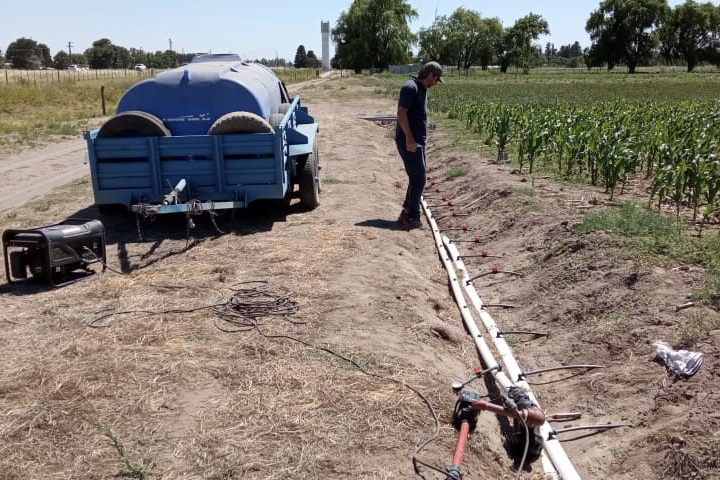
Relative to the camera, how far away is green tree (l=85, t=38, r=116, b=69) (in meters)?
116

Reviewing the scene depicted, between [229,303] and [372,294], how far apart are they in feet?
4.38

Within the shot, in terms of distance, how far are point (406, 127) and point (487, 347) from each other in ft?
12.2

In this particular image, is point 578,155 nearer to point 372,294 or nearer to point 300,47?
point 372,294

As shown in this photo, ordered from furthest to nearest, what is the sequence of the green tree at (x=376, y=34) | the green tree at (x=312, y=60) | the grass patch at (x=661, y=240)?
the green tree at (x=312, y=60) < the green tree at (x=376, y=34) < the grass patch at (x=661, y=240)

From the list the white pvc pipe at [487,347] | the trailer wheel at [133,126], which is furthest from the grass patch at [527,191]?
the trailer wheel at [133,126]

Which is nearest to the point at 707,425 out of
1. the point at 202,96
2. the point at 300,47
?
the point at 202,96

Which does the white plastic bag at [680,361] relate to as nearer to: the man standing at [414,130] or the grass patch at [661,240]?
the grass patch at [661,240]

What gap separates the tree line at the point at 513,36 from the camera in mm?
82438

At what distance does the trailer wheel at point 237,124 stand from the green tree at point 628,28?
315ft

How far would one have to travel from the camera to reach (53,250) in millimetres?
6176

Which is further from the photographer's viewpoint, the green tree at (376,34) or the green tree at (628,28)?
the green tree at (628,28)

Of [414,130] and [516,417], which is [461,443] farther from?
[414,130]

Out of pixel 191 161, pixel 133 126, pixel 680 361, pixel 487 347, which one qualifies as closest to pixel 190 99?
pixel 133 126

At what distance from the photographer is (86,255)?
6.55 m
